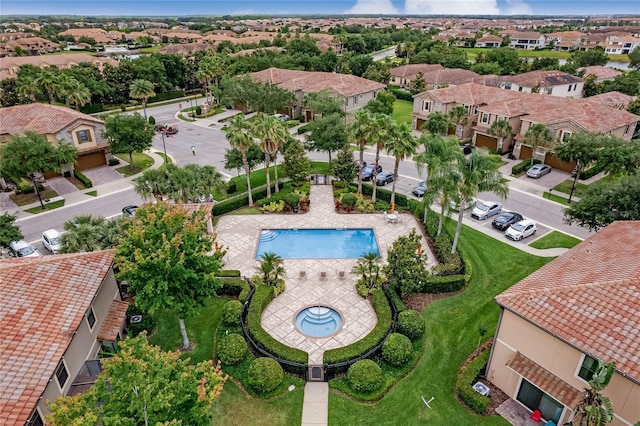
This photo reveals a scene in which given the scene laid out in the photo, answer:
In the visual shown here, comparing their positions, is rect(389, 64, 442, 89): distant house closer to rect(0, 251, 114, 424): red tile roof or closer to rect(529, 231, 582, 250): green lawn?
rect(529, 231, 582, 250): green lawn

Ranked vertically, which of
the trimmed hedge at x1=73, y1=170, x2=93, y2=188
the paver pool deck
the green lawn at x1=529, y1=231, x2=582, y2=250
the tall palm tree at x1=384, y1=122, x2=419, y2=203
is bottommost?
the paver pool deck

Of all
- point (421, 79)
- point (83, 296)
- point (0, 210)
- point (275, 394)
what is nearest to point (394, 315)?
point (275, 394)

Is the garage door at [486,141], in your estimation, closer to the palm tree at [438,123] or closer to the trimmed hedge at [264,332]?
the palm tree at [438,123]

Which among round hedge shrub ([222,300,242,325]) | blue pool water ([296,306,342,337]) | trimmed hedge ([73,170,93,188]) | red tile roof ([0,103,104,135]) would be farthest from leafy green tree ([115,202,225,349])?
red tile roof ([0,103,104,135])

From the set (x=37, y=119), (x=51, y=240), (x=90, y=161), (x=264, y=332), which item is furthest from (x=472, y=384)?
(x=37, y=119)

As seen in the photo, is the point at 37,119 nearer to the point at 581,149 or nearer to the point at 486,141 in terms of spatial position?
the point at 486,141

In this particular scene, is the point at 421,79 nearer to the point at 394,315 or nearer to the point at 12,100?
the point at 394,315

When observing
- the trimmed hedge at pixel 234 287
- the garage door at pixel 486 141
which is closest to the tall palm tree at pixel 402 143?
the trimmed hedge at pixel 234 287
